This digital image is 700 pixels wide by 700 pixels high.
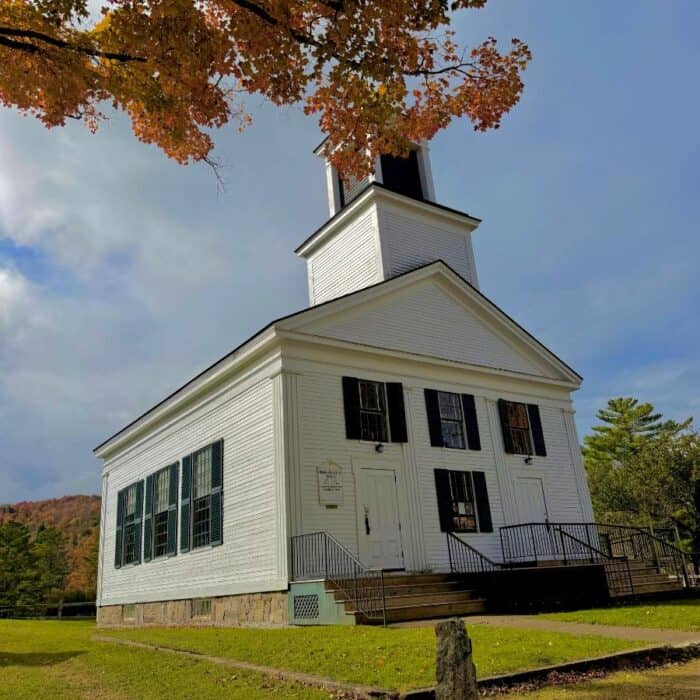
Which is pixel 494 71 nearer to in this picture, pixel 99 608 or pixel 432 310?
pixel 432 310

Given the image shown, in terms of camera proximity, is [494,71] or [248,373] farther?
[248,373]

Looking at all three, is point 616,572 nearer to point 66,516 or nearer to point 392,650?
point 392,650

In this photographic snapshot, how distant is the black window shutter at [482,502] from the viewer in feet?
50.1

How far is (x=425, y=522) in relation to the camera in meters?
14.4

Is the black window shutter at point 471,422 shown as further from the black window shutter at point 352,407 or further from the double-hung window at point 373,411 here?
the black window shutter at point 352,407

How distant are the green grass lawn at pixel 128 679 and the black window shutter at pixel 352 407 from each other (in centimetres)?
608

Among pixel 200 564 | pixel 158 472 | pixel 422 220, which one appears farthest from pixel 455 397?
pixel 158 472

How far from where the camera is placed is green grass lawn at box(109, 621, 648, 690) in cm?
607

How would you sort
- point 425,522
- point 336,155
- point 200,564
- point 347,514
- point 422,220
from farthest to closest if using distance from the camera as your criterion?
point 422,220, point 200,564, point 425,522, point 347,514, point 336,155

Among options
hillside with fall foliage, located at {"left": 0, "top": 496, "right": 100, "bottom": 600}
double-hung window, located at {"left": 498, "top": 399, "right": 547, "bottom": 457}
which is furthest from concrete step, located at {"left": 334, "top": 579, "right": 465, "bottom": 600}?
hillside with fall foliage, located at {"left": 0, "top": 496, "right": 100, "bottom": 600}

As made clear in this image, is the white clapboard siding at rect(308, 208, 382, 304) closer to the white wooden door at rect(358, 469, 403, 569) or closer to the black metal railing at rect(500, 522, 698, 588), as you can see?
the white wooden door at rect(358, 469, 403, 569)

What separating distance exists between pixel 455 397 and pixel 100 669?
34.4 feet

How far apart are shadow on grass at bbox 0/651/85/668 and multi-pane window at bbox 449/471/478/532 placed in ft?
27.0

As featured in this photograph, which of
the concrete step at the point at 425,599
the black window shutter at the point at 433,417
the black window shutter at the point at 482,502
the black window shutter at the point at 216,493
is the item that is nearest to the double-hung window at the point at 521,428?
the black window shutter at the point at 482,502
